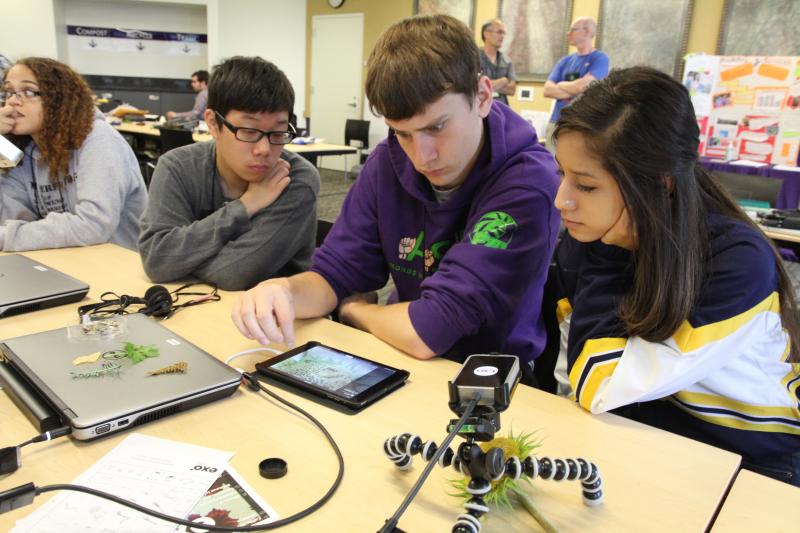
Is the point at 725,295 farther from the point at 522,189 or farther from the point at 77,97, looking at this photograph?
the point at 77,97

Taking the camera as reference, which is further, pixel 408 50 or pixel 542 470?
pixel 408 50

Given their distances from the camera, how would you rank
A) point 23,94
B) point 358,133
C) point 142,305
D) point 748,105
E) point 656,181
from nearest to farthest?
point 656,181
point 142,305
point 23,94
point 748,105
point 358,133

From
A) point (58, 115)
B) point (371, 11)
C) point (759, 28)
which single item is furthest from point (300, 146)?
point (759, 28)

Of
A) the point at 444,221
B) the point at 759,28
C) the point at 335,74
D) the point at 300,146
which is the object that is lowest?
the point at 300,146

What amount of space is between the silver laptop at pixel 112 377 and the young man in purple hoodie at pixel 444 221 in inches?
5.6

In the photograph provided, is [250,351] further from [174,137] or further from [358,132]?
[358,132]

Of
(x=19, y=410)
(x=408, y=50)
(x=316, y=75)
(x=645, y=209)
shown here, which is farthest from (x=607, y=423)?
(x=316, y=75)

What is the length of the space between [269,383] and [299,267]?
811 mm

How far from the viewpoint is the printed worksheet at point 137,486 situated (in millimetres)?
645

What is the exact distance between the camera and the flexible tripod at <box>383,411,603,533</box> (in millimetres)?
625

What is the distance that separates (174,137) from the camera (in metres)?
4.59

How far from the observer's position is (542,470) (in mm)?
666

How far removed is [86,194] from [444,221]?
48.4 inches

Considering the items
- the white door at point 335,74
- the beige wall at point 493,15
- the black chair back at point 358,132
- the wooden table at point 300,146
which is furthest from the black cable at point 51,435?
the white door at point 335,74
